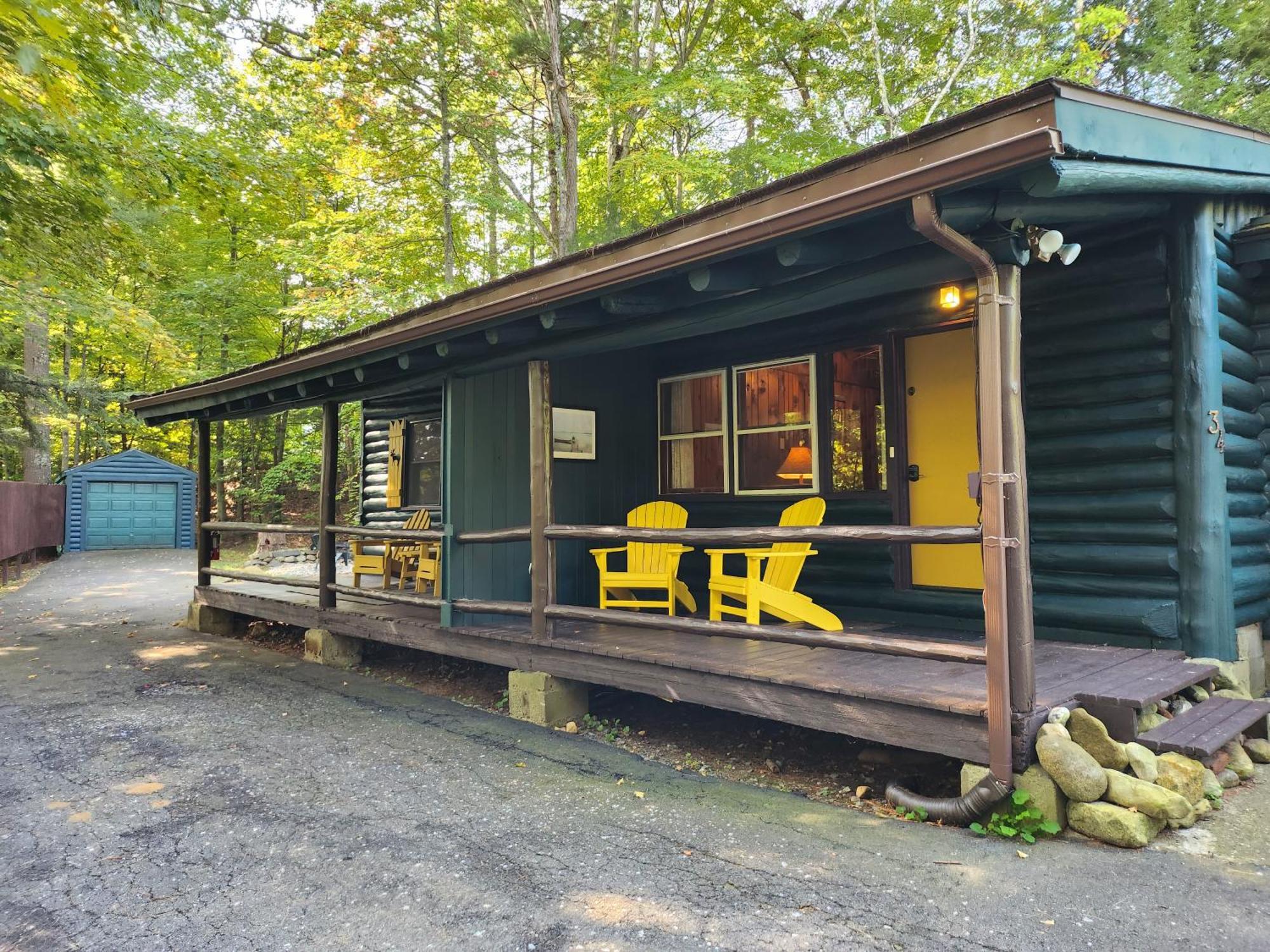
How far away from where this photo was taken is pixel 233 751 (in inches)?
167

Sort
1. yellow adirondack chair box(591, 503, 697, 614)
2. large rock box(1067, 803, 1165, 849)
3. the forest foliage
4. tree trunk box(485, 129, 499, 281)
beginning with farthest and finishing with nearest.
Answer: tree trunk box(485, 129, 499, 281), the forest foliage, yellow adirondack chair box(591, 503, 697, 614), large rock box(1067, 803, 1165, 849)

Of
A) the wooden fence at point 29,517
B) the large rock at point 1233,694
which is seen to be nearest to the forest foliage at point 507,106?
the wooden fence at point 29,517

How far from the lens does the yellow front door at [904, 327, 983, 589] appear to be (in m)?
4.94

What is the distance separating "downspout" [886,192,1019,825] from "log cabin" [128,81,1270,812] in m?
0.01

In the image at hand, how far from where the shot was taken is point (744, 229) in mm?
3223

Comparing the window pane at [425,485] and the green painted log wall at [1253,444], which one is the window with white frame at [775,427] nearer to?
the green painted log wall at [1253,444]

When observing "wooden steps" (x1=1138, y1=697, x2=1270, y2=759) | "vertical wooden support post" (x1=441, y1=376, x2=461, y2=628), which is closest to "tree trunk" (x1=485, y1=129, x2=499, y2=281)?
"vertical wooden support post" (x1=441, y1=376, x2=461, y2=628)

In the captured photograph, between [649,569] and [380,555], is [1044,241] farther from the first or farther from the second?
[380,555]

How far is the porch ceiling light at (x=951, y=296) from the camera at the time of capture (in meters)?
4.59

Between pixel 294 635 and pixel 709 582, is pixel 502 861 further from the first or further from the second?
pixel 294 635

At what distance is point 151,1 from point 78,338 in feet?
63.2

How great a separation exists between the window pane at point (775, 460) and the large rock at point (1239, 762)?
2.82 metres

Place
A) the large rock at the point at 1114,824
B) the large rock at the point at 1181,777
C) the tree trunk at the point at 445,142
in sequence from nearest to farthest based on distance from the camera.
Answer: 1. the large rock at the point at 1114,824
2. the large rock at the point at 1181,777
3. the tree trunk at the point at 445,142

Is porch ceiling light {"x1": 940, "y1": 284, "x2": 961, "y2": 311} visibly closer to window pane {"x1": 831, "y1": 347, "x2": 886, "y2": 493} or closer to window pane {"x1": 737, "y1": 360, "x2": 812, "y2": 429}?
window pane {"x1": 831, "y1": 347, "x2": 886, "y2": 493}
